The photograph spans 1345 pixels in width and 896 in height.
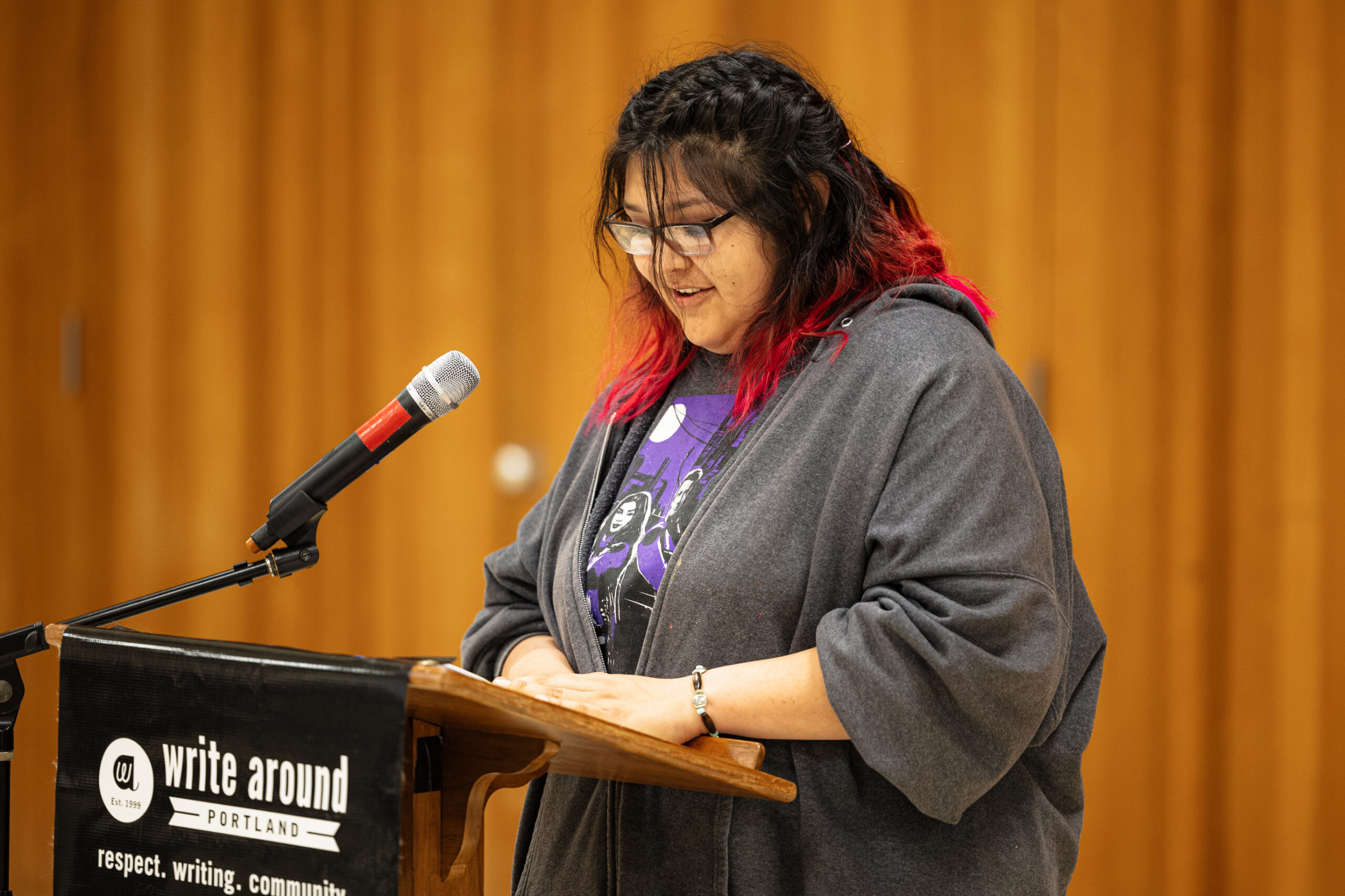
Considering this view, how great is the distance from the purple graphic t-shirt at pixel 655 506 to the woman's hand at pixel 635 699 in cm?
13

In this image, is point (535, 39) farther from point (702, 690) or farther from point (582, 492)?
point (702, 690)

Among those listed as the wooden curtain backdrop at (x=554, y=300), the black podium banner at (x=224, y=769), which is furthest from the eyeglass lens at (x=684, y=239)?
the wooden curtain backdrop at (x=554, y=300)

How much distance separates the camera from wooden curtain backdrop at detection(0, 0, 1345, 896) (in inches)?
82.5

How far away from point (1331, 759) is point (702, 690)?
1570mm

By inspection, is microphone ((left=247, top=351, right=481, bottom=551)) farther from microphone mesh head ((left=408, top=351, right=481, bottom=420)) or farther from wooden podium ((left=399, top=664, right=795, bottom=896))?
wooden podium ((left=399, top=664, right=795, bottom=896))

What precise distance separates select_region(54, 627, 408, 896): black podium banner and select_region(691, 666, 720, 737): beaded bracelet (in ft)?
1.25

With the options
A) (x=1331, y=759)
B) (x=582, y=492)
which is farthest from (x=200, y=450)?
(x=1331, y=759)

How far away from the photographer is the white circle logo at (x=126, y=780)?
2.78ft

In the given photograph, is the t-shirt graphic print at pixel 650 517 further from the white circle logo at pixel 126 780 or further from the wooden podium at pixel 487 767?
the white circle logo at pixel 126 780

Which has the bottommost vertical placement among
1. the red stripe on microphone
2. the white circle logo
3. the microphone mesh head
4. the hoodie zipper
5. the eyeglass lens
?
the white circle logo

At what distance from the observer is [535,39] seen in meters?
2.70

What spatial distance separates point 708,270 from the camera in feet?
4.11

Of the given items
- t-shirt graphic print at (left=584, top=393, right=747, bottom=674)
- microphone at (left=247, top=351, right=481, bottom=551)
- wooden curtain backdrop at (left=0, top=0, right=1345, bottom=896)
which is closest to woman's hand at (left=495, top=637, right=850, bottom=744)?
t-shirt graphic print at (left=584, top=393, right=747, bottom=674)

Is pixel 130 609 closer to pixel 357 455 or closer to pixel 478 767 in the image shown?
pixel 357 455
